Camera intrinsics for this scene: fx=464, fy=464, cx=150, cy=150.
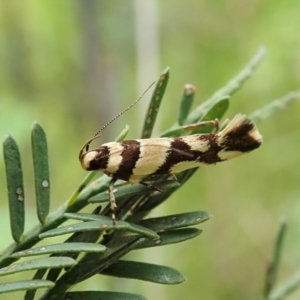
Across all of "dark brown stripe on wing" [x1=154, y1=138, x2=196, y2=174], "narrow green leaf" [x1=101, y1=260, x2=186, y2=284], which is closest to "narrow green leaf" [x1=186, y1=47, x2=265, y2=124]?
"dark brown stripe on wing" [x1=154, y1=138, x2=196, y2=174]

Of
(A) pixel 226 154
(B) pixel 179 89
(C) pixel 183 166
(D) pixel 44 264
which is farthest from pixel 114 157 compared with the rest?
(B) pixel 179 89

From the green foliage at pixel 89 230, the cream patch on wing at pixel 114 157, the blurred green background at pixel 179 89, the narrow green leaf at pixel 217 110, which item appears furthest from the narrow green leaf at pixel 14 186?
the blurred green background at pixel 179 89

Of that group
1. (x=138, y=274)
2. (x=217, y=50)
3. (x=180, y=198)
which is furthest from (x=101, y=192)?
(x=217, y=50)

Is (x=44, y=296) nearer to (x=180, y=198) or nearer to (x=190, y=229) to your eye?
(x=190, y=229)

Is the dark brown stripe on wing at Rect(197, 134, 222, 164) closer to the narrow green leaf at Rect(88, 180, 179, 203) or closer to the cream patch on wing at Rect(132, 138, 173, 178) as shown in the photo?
the cream patch on wing at Rect(132, 138, 173, 178)

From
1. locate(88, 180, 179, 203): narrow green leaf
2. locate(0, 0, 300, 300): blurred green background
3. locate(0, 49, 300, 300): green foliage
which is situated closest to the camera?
locate(0, 49, 300, 300): green foliage

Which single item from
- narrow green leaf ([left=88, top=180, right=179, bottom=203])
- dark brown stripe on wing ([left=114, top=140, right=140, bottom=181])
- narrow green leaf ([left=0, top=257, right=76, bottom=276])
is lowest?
narrow green leaf ([left=0, top=257, right=76, bottom=276])
